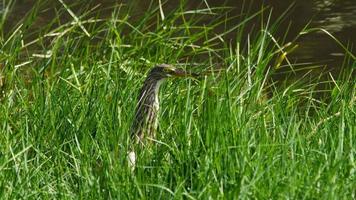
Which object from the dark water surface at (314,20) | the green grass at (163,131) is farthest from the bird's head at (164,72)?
the dark water surface at (314,20)

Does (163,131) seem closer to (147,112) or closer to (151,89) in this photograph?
(147,112)

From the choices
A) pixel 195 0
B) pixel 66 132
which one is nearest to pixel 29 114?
pixel 66 132

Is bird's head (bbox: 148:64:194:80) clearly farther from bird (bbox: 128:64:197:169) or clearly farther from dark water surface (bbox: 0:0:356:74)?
dark water surface (bbox: 0:0:356:74)

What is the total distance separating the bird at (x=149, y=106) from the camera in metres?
5.90

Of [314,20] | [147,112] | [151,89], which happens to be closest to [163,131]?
[147,112]

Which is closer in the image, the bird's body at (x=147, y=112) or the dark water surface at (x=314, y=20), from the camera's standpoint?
the bird's body at (x=147, y=112)

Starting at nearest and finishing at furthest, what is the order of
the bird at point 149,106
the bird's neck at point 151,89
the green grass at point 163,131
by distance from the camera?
1. the green grass at point 163,131
2. the bird at point 149,106
3. the bird's neck at point 151,89

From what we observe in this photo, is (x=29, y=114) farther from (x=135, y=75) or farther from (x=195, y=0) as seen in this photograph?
(x=195, y=0)

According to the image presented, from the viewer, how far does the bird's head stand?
6086mm

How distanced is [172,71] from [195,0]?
Answer: 5.56 metres

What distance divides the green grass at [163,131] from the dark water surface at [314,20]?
7.60ft

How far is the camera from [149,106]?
5980mm

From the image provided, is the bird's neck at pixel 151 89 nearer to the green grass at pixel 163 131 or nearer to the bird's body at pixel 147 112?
the bird's body at pixel 147 112

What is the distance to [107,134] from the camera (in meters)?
5.62
